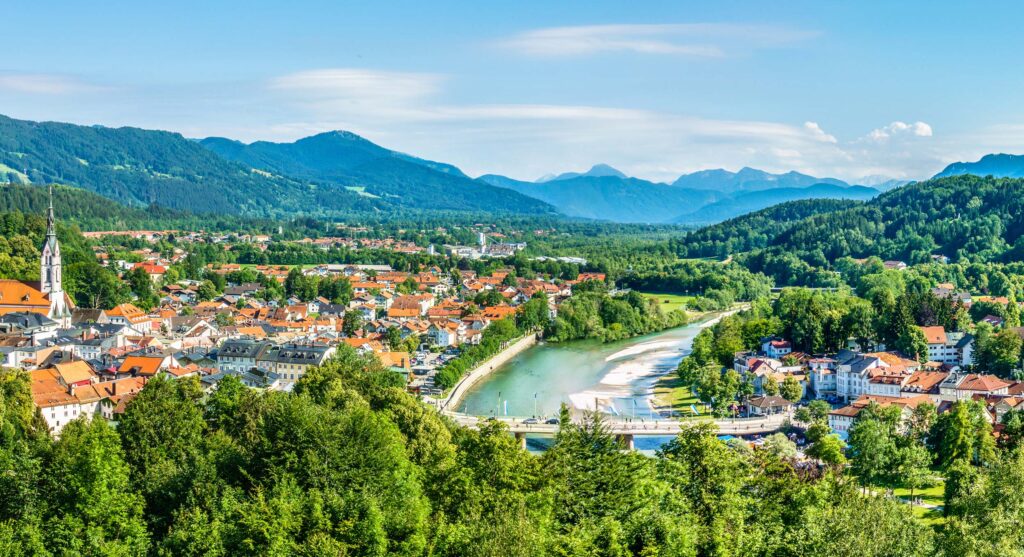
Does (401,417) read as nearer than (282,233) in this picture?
Yes

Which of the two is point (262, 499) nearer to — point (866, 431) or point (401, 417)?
point (401, 417)

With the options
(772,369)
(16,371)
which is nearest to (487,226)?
(772,369)

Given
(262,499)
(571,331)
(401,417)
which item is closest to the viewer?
(262,499)

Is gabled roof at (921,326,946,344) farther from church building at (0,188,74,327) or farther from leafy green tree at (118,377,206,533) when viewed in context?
church building at (0,188,74,327)

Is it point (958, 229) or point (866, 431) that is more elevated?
point (958, 229)

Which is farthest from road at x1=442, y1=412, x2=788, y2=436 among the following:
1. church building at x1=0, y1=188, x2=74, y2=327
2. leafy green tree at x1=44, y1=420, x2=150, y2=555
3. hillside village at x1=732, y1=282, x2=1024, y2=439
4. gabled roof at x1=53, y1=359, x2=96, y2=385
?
church building at x1=0, y1=188, x2=74, y2=327

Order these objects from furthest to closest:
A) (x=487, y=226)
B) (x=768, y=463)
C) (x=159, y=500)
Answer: (x=487, y=226)
(x=768, y=463)
(x=159, y=500)
